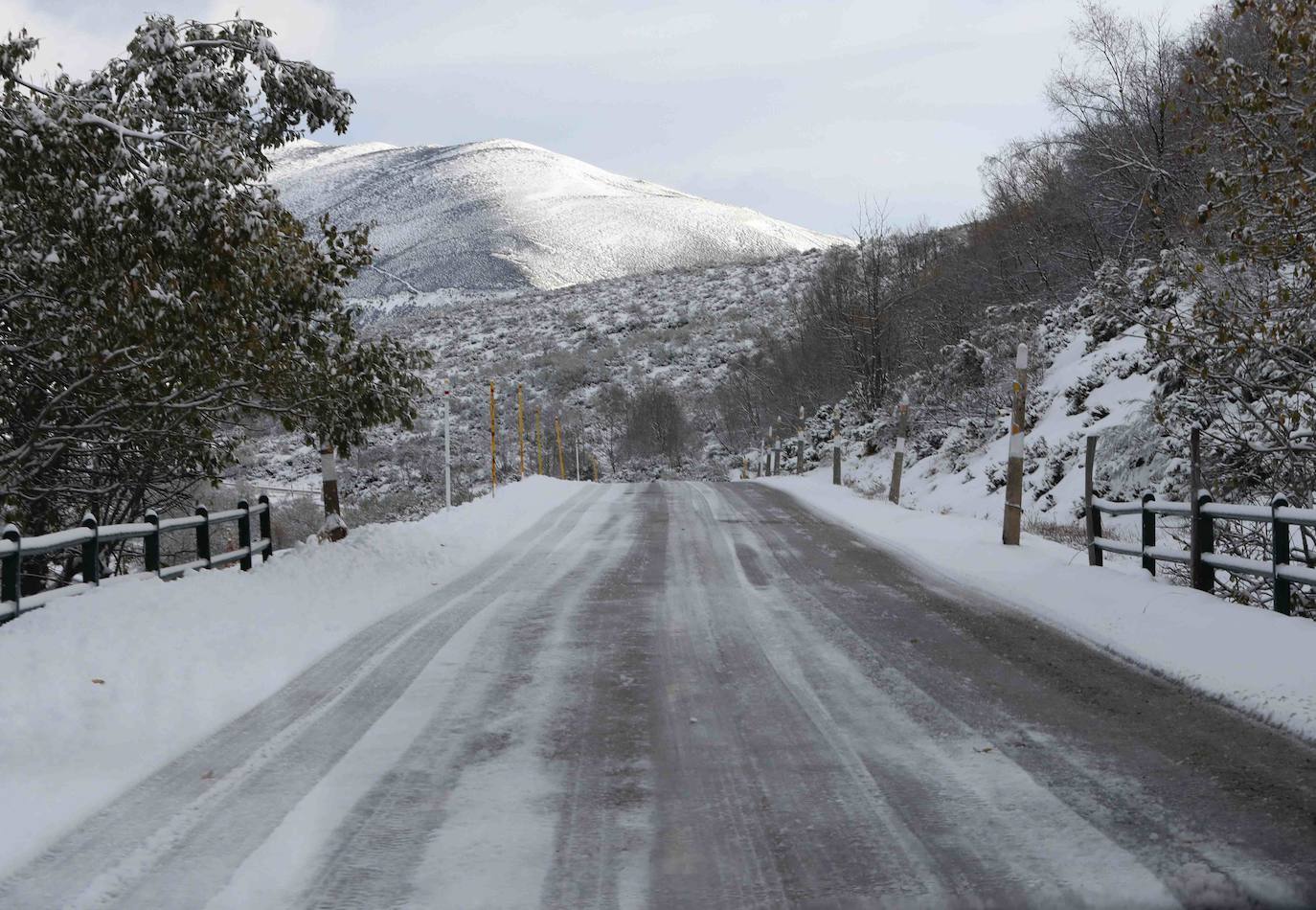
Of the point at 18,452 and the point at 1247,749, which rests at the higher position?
the point at 18,452

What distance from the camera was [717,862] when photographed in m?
3.64

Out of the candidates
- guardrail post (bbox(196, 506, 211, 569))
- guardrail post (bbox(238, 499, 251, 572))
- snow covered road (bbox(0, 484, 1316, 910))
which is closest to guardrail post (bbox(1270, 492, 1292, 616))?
snow covered road (bbox(0, 484, 1316, 910))

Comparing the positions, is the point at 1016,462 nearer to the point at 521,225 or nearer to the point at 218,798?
the point at 218,798

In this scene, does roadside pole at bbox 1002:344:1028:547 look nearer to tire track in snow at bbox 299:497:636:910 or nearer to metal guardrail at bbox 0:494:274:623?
tire track in snow at bbox 299:497:636:910

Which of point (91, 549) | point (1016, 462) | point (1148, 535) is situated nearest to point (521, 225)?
point (1016, 462)

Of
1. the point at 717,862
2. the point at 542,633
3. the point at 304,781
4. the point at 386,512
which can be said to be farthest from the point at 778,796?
the point at 386,512

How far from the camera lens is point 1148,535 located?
9.40 m

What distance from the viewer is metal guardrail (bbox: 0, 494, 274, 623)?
23.1 ft

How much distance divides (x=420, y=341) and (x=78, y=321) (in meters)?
67.9

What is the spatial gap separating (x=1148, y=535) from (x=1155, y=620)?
6.49 ft

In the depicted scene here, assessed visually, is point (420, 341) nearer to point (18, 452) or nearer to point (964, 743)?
point (18, 452)

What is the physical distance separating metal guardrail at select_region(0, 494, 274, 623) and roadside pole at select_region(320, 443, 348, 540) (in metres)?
1.54

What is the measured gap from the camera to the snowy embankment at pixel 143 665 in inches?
188

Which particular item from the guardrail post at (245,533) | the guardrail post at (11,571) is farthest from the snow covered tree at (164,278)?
the guardrail post at (11,571)
